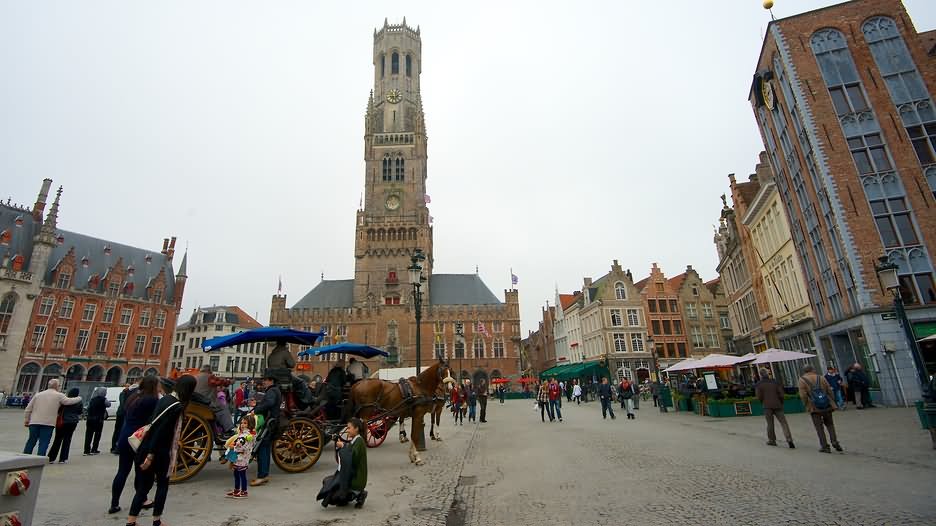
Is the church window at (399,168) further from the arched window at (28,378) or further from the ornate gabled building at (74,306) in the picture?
the arched window at (28,378)

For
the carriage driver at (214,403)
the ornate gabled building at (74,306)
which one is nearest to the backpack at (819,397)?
the carriage driver at (214,403)

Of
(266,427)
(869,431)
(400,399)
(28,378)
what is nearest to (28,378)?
(28,378)

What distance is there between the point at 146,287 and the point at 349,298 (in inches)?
902

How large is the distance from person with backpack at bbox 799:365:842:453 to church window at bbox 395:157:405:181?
57530 mm

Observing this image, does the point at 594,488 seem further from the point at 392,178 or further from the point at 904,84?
the point at 392,178

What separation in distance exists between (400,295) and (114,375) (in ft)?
101

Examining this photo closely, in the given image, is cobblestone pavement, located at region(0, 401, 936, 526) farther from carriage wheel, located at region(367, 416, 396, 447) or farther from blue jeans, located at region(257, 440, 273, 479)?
carriage wheel, located at region(367, 416, 396, 447)

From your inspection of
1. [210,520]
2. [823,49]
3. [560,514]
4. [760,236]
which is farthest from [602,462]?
[760,236]

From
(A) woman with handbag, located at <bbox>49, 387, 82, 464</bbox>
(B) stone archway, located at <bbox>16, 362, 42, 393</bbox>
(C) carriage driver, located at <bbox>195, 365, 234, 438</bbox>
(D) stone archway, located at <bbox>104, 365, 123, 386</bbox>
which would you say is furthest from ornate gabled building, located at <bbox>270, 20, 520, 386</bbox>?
(C) carriage driver, located at <bbox>195, 365, 234, 438</bbox>

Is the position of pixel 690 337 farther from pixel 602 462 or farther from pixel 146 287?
pixel 146 287

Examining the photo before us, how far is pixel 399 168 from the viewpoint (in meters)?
62.4

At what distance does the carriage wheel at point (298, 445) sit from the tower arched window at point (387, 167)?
56.4 meters

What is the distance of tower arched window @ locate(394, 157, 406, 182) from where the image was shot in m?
62.0

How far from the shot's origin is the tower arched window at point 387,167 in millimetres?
62169
